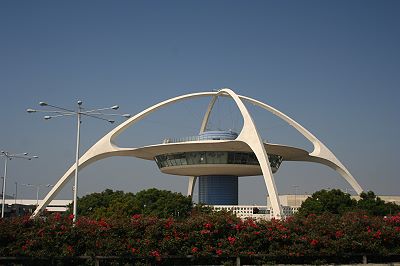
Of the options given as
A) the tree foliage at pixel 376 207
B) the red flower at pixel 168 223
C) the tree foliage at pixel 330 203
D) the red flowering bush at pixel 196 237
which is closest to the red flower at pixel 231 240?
the red flowering bush at pixel 196 237

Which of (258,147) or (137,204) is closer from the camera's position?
(258,147)

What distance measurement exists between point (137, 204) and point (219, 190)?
15512 millimetres

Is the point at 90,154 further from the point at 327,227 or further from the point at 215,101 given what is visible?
the point at 327,227

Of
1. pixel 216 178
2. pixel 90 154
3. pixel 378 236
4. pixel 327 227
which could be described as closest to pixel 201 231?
pixel 327 227

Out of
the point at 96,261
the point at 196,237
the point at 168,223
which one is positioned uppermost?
the point at 168,223

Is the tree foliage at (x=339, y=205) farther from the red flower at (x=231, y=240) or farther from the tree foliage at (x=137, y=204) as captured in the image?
the red flower at (x=231, y=240)

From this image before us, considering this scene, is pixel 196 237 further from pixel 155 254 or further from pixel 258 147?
pixel 258 147

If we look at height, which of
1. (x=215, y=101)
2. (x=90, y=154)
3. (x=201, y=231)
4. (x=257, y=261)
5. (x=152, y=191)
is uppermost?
(x=215, y=101)

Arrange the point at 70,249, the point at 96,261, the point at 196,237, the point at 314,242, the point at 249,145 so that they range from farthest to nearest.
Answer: the point at 249,145, the point at 314,242, the point at 196,237, the point at 96,261, the point at 70,249

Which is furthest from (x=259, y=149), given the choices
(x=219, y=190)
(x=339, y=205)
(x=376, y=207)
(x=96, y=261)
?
(x=96, y=261)

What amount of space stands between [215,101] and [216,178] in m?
12.6

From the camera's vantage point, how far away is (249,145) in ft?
179

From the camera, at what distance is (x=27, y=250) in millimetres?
16891

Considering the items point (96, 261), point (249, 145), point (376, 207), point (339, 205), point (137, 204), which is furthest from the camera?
point (339, 205)
